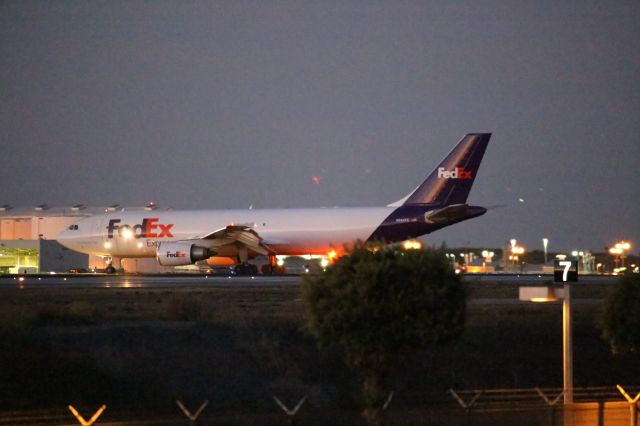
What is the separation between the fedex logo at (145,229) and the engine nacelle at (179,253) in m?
4.30

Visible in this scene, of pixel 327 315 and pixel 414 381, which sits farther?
pixel 414 381

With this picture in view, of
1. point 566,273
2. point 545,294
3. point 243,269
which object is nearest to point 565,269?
point 566,273

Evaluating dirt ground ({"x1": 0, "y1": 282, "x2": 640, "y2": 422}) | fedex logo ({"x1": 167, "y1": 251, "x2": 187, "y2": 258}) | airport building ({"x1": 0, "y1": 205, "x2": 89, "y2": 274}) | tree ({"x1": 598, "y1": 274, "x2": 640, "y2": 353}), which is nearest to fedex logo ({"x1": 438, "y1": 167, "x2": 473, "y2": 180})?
fedex logo ({"x1": 167, "y1": 251, "x2": 187, "y2": 258})

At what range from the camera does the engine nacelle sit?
51656mm

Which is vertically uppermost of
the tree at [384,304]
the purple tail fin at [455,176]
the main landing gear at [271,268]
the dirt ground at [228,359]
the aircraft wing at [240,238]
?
the purple tail fin at [455,176]

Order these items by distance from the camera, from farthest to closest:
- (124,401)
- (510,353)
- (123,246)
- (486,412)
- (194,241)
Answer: (123,246) < (194,241) < (510,353) < (124,401) < (486,412)

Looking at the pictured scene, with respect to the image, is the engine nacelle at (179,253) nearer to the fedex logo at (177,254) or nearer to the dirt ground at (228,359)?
the fedex logo at (177,254)

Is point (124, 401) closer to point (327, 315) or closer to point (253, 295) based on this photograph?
point (327, 315)

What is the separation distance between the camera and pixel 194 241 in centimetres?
5397

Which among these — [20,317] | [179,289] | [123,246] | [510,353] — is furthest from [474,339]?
[123,246]

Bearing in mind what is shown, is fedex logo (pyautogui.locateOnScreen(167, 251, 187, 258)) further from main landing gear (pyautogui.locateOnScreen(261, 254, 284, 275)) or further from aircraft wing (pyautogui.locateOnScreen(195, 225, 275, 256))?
main landing gear (pyautogui.locateOnScreen(261, 254, 284, 275))

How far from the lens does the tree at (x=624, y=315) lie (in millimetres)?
20297

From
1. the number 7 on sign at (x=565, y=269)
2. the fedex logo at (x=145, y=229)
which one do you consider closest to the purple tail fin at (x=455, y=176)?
the fedex logo at (x=145, y=229)

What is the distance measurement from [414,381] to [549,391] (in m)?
3.03
